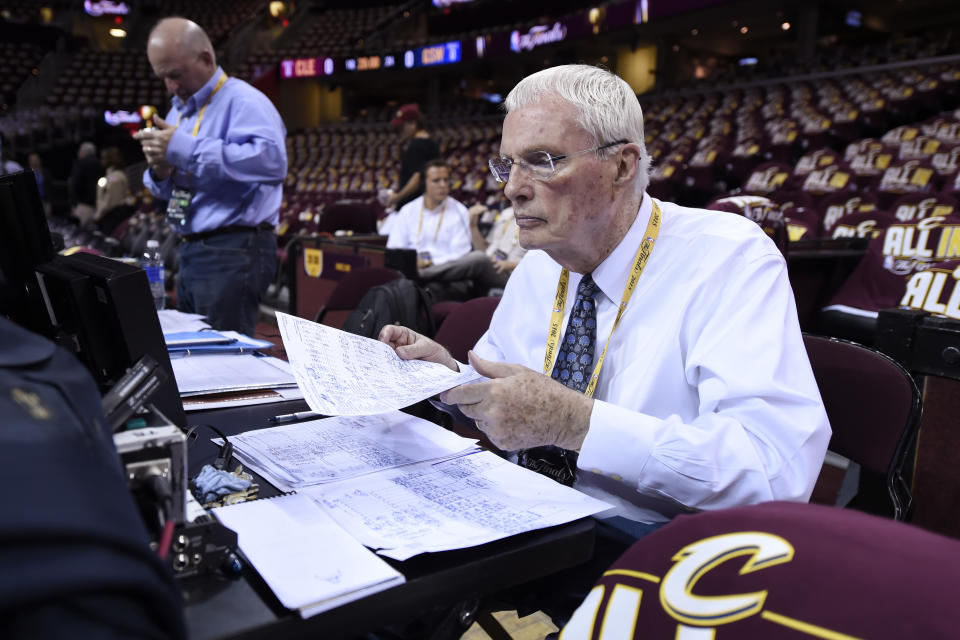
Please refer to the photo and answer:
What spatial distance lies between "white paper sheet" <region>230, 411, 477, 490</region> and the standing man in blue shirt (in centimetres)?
157

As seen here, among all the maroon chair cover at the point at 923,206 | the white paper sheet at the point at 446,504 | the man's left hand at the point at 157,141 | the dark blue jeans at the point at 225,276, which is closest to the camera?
the white paper sheet at the point at 446,504

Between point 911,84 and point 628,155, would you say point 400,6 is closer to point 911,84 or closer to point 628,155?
point 911,84

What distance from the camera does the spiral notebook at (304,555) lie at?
0.60 metres

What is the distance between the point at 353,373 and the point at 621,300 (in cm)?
51

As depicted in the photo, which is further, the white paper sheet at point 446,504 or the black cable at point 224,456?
the black cable at point 224,456

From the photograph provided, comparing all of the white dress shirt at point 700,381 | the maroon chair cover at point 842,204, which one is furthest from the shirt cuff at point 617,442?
the maroon chair cover at point 842,204

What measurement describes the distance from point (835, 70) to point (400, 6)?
13094 millimetres

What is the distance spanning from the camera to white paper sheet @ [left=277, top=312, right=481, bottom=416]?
0.89 m

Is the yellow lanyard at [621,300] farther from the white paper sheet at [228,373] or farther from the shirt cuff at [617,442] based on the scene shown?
the white paper sheet at [228,373]

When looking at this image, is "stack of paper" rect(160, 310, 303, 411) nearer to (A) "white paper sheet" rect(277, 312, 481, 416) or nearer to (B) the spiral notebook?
(A) "white paper sheet" rect(277, 312, 481, 416)

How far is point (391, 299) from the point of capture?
1889 millimetres

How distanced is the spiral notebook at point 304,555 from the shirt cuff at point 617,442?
1.31 feet

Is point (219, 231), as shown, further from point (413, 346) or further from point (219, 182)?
point (413, 346)

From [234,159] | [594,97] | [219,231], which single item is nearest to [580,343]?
[594,97]
